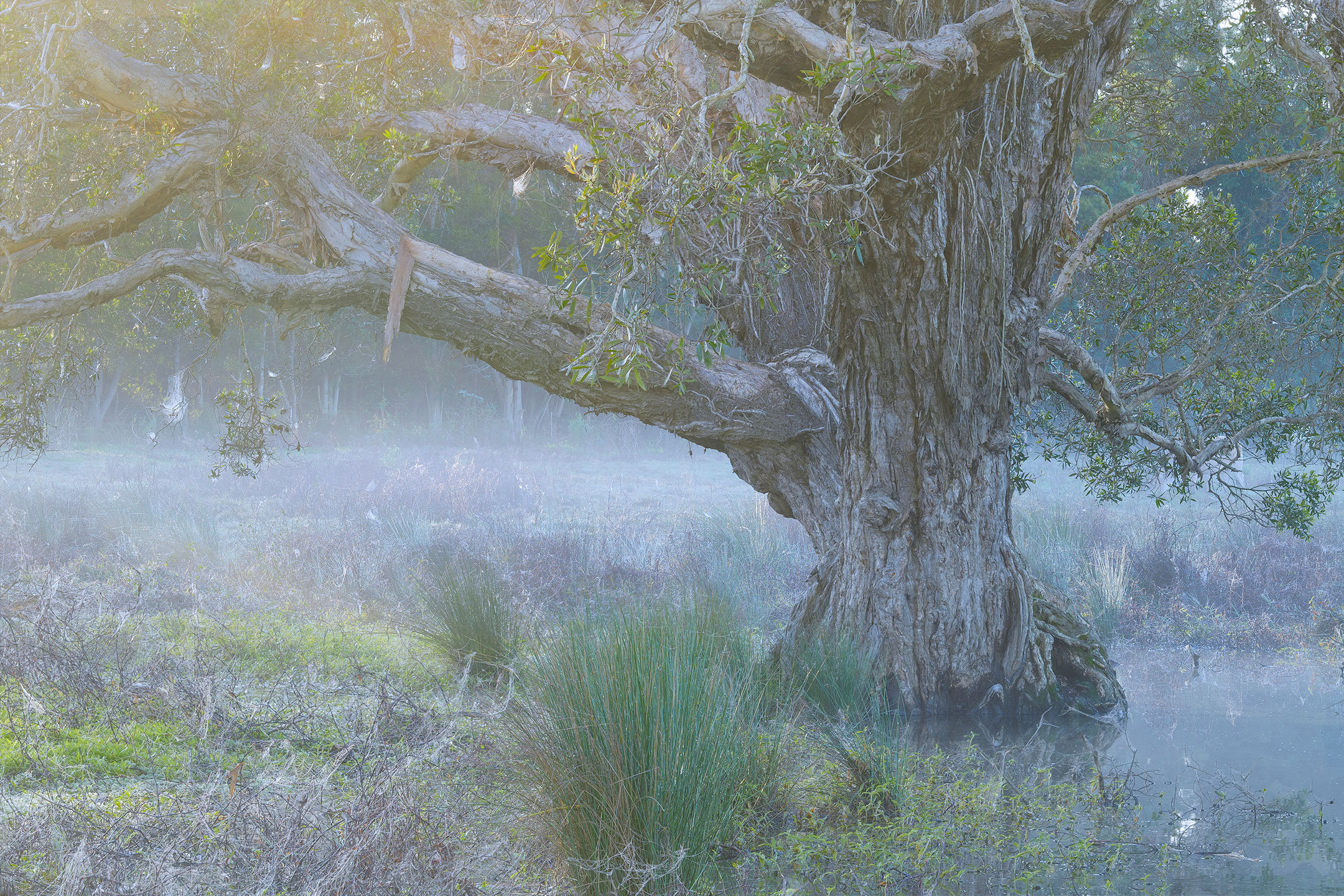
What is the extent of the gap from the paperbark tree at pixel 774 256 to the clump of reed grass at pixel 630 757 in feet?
5.44

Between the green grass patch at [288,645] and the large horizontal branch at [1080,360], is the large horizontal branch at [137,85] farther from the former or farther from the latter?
the large horizontal branch at [1080,360]

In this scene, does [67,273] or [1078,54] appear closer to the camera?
[1078,54]

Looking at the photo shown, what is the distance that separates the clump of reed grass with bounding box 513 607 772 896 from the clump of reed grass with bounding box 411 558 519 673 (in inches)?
123

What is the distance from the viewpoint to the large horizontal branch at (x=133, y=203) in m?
5.93

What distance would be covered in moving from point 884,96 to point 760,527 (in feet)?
32.6

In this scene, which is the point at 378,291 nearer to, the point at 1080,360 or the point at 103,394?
the point at 1080,360

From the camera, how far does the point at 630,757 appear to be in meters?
3.73

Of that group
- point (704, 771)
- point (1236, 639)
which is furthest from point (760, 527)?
point (704, 771)

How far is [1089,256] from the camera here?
6.66 metres

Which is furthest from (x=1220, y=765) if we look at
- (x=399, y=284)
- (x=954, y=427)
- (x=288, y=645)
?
(x=288, y=645)

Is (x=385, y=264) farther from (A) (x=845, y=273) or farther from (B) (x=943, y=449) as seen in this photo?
(B) (x=943, y=449)

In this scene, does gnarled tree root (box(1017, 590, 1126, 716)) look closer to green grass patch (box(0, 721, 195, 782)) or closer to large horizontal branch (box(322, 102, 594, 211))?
large horizontal branch (box(322, 102, 594, 211))

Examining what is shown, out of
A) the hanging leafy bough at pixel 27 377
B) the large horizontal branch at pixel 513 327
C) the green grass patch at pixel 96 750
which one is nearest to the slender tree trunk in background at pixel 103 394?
the hanging leafy bough at pixel 27 377

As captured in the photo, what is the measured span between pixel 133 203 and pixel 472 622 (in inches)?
141
